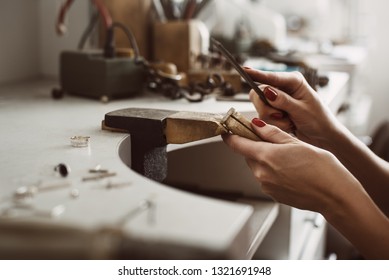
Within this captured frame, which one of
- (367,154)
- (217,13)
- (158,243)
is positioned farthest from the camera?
(217,13)

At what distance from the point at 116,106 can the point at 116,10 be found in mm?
467

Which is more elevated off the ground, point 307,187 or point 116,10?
point 116,10

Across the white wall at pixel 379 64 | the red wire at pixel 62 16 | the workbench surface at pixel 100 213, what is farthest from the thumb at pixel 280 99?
the white wall at pixel 379 64

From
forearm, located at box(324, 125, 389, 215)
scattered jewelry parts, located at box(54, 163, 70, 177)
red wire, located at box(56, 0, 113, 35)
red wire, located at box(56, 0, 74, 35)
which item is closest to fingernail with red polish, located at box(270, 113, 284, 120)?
forearm, located at box(324, 125, 389, 215)

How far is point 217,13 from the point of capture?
7.98 ft

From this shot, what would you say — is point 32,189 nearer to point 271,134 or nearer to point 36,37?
point 271,134

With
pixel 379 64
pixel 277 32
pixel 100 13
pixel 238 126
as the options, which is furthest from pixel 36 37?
pixel 379 64

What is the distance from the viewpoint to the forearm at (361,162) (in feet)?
3.19

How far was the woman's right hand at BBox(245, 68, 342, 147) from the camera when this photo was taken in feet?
3.09
